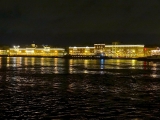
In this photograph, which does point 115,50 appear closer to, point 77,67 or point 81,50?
point 81,50

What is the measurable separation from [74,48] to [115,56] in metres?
29.2

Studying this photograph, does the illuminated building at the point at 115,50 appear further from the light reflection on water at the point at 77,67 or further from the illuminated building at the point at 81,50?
the light reflection on water at the point at 77,67

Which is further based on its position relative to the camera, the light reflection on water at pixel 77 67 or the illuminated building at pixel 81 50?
the illuminated building at pixel 81 50

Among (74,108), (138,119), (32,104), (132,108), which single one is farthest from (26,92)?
(138,119)

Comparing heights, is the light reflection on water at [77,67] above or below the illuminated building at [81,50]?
below

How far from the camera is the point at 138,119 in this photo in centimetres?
1407

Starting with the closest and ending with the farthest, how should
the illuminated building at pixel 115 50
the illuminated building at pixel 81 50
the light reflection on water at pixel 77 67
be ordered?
the light reflection on water at pixel 77 67 → the illuminated building at pixel 115 50 → the illuminated building at pixel 81 50

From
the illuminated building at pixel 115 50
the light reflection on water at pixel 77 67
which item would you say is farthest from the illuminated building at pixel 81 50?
the light reflection on water at pixel 77 67

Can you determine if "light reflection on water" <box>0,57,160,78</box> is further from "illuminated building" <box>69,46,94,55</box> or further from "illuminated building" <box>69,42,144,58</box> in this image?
"illuminated building" <box>69,46,94,55</box>

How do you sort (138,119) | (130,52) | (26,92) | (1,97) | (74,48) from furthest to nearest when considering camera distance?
(74,48) < (130,52) < (26,92) < (1,97) < (138,119)

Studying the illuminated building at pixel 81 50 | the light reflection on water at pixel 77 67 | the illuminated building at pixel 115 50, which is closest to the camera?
the light reflection on water at pixel 77 67

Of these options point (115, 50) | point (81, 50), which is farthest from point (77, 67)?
point (81, 50)

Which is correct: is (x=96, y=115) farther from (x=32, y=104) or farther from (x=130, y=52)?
(x=130, y=52)

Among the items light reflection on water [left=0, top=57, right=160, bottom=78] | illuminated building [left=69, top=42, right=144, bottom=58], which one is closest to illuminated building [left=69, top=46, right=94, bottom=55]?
illuminated building [left=69, top=42, right=144, bottom=58]
